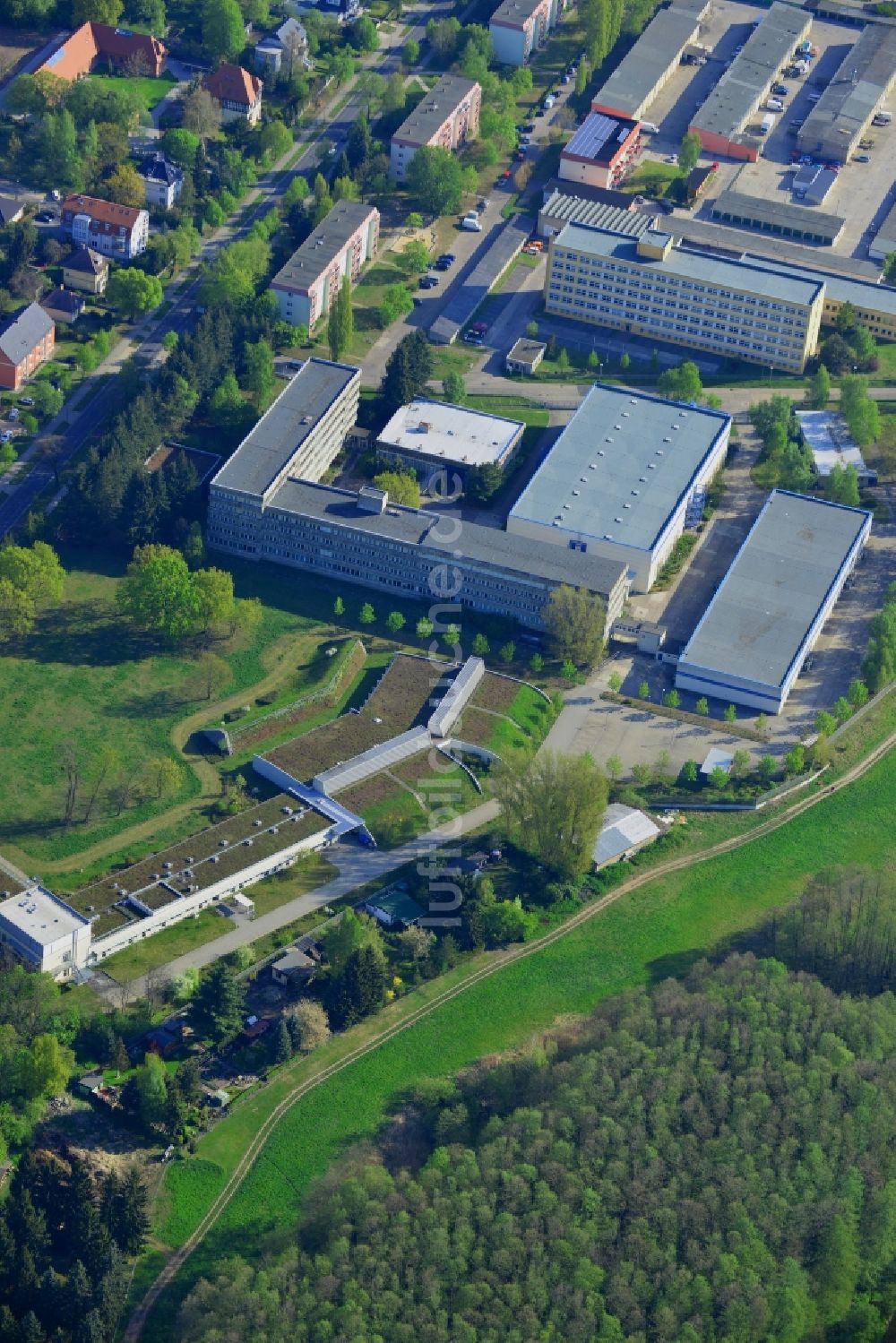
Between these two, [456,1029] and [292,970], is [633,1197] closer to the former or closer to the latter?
[456,1029]

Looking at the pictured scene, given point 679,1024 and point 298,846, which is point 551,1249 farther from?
point 298,846

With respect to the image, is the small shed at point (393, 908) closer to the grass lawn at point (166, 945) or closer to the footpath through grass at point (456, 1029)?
the footpath through grass at point (456, 1029)

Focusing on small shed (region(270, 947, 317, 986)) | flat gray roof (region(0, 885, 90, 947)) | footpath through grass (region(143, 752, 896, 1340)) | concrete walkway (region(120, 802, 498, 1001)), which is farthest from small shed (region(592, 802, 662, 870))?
flat gray roof (region(0, 885, 90, 947))

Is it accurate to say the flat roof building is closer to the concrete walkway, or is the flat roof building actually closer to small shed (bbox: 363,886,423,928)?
the concrete walkway

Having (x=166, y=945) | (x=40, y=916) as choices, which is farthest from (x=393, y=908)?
(x=40, y=916)

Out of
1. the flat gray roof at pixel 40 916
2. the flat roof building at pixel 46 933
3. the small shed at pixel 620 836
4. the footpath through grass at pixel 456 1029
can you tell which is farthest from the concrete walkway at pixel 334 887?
the footpath through grass at pixel 456 1029

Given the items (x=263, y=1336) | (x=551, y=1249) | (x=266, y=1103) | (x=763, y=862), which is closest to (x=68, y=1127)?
(x=266, y=1103)
